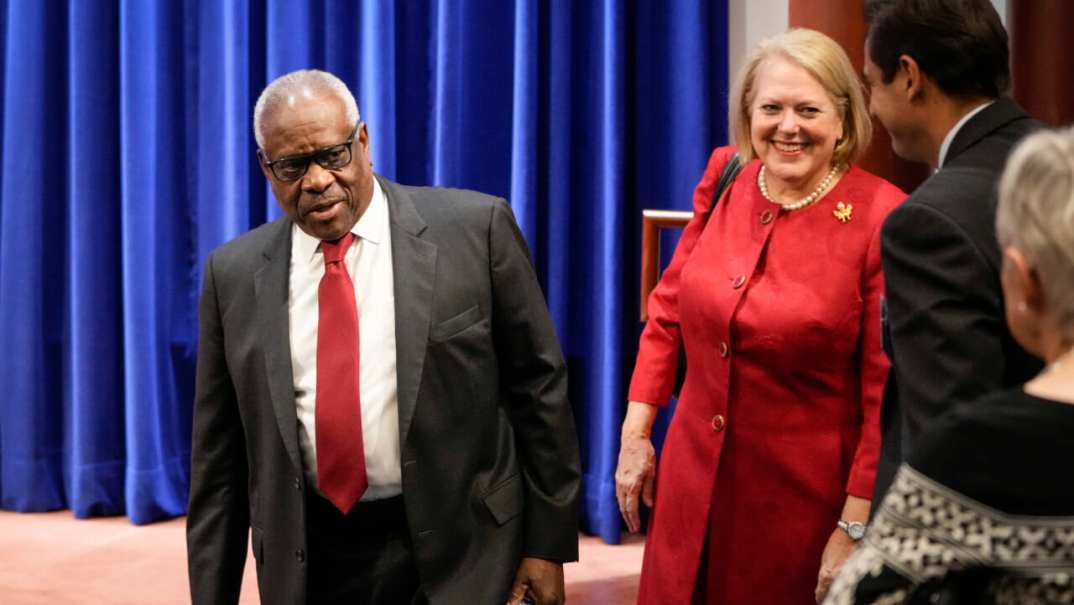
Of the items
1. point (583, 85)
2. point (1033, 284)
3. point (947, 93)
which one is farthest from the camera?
point (583, 85)

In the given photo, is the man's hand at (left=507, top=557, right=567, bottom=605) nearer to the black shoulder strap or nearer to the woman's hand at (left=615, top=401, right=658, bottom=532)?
the woman's hand at (left=615, top=401, right=658, bottom=532)

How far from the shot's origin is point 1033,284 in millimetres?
1062

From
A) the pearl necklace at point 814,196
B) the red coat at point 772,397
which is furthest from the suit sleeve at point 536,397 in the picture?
the pearl necklace at point 814,196

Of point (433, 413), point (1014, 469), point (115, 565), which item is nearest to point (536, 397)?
point (433, 413)

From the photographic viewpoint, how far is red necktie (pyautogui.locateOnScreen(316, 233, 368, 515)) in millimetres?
1881

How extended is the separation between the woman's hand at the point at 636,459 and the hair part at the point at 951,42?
0.86 meters

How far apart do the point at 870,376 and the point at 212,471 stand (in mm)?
1055

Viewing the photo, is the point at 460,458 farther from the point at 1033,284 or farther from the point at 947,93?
the point at 1033,284

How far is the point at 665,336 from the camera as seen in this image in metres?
2.26

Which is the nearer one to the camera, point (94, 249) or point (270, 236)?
point (270, 236)

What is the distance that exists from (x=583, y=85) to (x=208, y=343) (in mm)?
2144

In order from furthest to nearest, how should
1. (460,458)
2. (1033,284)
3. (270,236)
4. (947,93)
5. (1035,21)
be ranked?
(1035,21)
(270,236)
(460,458)
(947,93)
(1033,284)

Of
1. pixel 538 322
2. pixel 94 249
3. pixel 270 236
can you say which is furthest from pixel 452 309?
pixel 94 249

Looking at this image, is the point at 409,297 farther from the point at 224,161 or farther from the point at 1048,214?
the point at 224,161
